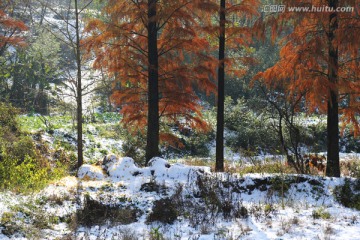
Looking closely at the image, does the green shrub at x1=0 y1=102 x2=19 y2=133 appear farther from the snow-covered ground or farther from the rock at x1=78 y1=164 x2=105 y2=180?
the snow-covered ground

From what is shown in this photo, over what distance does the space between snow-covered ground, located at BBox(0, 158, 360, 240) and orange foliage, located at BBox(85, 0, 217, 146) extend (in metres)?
2.84

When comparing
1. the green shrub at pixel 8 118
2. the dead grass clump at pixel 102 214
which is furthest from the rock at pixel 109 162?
the green shrub at pixel 8 118

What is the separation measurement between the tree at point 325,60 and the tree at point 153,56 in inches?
96.7

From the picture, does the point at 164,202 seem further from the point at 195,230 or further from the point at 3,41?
the point at 3,41

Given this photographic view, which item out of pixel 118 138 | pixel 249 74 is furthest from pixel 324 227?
pixel 249 74

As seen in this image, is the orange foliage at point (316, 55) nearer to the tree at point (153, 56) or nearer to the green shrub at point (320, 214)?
the tree at point (153, 56)

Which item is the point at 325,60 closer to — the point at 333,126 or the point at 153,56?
the point at 333,126

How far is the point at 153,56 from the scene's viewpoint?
10.2 meters

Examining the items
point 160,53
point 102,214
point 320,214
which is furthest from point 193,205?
point 160,53

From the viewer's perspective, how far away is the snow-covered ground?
5.07 meters

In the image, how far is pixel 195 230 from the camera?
529cm

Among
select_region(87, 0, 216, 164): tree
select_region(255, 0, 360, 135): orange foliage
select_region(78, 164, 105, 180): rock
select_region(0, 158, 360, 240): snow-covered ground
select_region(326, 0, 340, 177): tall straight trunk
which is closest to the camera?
select_region(0, 158, 360, 240): snow-covered ground

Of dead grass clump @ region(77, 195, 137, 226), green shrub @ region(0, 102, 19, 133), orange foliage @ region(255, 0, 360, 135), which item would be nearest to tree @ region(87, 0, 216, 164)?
orange foliage @ region(255, 0, 360, 135)

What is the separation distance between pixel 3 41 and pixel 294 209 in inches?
440
